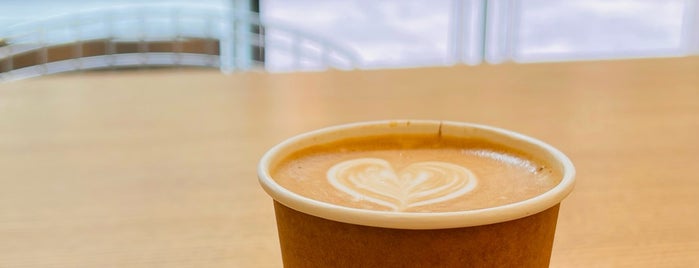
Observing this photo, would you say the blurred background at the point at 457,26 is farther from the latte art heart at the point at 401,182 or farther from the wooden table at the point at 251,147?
the latte art heart at the point at 401,182

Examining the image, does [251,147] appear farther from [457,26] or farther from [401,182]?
[457,26]

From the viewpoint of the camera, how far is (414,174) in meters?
0.52

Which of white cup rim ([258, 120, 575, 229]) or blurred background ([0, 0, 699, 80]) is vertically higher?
white cup rim ([258, 120, 575, 229])

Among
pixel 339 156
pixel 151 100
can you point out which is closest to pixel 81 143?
pixel 151 100

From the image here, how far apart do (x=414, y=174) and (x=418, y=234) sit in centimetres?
13

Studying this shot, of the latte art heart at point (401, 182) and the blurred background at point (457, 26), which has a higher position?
the latte art heart at point (401, 182)

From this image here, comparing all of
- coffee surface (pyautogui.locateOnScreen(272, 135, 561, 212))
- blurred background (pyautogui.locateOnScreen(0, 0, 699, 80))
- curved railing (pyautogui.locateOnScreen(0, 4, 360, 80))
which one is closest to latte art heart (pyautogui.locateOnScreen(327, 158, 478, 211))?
coffee surface (pyautogui.locateOnScreen(272, 135, 561, 212))

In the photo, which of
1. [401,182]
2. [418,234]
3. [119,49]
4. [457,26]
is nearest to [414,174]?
[401,182]

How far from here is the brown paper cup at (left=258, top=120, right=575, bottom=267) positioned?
38 cm

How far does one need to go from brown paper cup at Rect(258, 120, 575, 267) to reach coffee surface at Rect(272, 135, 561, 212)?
0.04 m

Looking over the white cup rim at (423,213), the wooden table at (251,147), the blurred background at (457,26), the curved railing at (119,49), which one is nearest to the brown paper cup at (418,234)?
the white cup rim at (423,213)

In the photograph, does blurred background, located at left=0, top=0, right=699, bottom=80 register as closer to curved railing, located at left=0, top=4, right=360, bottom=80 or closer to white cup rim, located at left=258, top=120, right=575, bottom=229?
curved railing, located at left=0, top=4, right=360, bottom=80

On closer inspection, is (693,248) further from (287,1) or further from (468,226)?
(287,1)

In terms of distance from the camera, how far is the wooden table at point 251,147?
2.20ft
